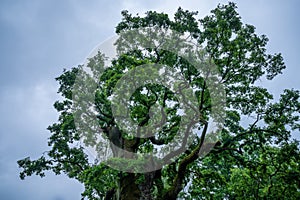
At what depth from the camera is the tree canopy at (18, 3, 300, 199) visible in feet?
35.8

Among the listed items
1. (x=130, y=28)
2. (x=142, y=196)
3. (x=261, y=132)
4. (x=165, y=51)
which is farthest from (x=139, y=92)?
(x=261, y=132)

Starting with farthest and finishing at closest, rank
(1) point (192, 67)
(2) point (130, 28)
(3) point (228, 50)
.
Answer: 1. (2) point (130, 28)
2. (1) point (192, 67)
3. (3) point (228, 50)

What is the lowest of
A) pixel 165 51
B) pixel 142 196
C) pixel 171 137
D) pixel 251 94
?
pixel 142 196

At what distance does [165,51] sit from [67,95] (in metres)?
A: 5.17

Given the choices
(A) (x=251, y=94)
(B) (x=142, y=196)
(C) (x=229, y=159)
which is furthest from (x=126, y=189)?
(A) (x=251, y=94)

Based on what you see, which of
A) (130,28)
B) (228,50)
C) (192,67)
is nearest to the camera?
(228,50)

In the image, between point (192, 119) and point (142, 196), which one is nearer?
point (142, 196)

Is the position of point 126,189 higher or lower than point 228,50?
lower

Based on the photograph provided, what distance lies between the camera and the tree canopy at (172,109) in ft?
35.8

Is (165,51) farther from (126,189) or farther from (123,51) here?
(126,189)

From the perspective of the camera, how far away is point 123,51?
1302 centimetres

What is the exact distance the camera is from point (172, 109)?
12.8 m

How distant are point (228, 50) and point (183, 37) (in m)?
2.42

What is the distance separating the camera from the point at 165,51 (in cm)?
1234
